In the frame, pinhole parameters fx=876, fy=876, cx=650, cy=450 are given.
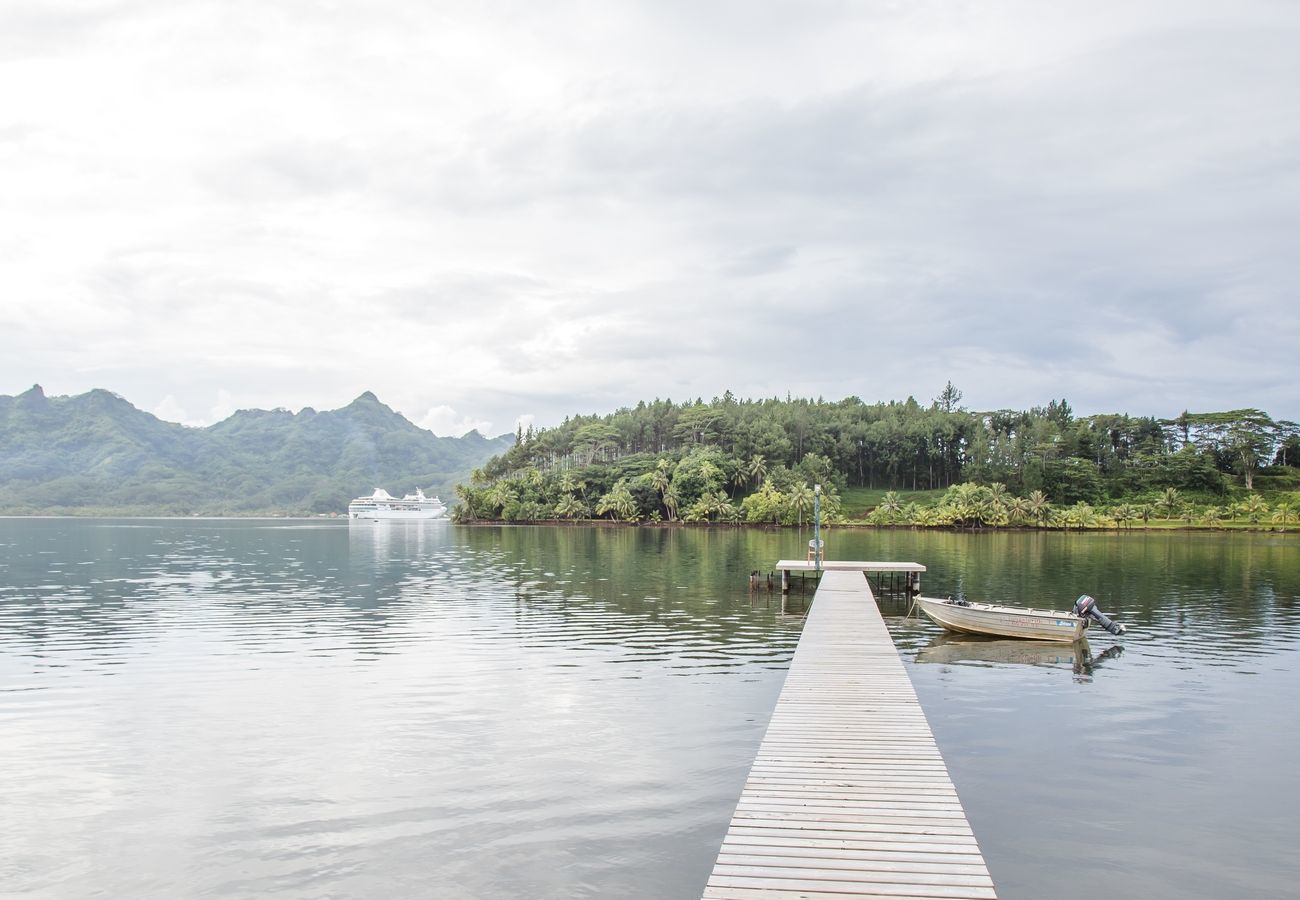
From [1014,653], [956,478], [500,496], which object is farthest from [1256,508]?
[1014,653]

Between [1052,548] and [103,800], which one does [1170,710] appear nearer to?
[103,800]

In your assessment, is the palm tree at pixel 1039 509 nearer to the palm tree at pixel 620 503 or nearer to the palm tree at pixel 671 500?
the palm tree at pixel 671 500

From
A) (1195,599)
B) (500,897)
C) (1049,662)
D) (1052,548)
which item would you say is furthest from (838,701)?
(1052,548)

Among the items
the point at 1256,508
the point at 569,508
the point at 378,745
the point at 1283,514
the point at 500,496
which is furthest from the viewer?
the point at 500,496

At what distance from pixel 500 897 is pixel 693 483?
16186 centimetres

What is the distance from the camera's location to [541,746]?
19.3 metres

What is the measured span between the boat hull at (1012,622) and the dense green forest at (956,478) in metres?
123

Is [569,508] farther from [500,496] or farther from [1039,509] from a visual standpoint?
[1039,509]

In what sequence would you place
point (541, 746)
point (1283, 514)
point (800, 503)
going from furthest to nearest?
1. point (800, 503)
2. point (1283, 514)
3. point (541, 746)

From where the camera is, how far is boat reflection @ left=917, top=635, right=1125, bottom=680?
97.9 ft

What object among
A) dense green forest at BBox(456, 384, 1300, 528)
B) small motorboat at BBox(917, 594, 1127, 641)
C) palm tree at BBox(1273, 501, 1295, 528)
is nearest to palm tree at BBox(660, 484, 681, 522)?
dense green forest at BBox(456, 384, 1300, 528)

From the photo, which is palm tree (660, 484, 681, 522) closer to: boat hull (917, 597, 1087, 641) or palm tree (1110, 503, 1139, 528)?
palm tree (1110, 503, 1139, 528)

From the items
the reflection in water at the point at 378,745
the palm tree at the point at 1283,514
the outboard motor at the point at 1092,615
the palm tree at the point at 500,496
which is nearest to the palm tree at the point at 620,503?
the palm tree at the point at 500,496

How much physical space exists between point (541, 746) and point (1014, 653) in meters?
20.2
